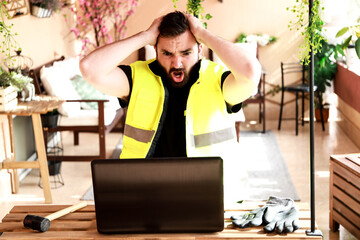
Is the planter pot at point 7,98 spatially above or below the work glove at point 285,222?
above

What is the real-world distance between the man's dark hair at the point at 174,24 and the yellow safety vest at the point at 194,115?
0.76 feet

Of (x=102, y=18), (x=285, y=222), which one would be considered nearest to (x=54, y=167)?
(x=102, y=18)

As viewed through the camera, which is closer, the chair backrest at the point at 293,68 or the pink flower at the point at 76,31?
the pink flower at the point at 76,31

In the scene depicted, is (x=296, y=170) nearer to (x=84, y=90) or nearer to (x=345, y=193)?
(x=345, y=193)

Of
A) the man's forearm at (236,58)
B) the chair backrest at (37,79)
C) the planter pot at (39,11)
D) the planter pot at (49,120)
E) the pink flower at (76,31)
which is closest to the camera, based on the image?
the man's forearm at (236,58)

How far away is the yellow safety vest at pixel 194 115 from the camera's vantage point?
7.66 ft

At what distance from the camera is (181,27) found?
7.23 ft

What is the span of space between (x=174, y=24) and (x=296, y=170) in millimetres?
3252

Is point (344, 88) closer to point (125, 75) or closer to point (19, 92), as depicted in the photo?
point (19, 92)

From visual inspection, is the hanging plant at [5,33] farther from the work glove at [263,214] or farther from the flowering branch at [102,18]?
the work glove at [263,214]

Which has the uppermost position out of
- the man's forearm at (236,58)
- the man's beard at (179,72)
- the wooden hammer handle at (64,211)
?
the man's forearm at (236,58)

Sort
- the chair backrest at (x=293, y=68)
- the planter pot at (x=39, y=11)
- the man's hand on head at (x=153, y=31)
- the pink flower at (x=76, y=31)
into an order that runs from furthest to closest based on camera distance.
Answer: the chair backrest at (x=293, y=68) → the pink flower at (x=76, y=31) → the planter pot at (x=39, y=11) → the man's hand on head at (x=153, y=31)

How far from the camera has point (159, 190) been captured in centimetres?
169

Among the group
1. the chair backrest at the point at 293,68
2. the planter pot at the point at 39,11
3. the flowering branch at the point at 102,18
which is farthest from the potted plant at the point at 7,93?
the chair backrest at the point at 293,68
